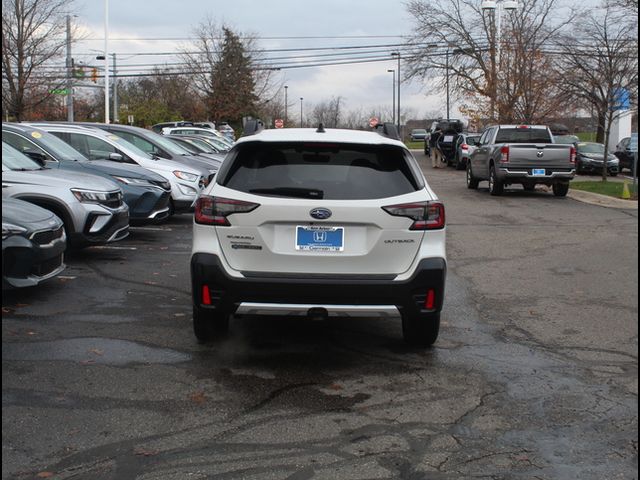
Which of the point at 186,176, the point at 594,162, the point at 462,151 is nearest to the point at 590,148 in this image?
the point at 594,162

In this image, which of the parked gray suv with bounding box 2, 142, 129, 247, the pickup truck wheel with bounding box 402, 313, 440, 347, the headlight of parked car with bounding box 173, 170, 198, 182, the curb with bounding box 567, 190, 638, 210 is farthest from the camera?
the curb with bounding box 567, 190, 638, 210

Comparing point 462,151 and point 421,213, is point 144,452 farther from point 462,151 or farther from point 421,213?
point 462,151

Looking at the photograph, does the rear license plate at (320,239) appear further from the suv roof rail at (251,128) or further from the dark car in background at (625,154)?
the dark car in background at (625,154)

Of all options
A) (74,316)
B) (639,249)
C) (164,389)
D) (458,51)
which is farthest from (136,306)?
(458,51)

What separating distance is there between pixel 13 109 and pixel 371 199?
23.7m

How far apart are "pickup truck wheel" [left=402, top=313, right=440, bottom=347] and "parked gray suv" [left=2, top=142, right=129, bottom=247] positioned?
4879mm

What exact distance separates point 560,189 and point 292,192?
16.3 metres

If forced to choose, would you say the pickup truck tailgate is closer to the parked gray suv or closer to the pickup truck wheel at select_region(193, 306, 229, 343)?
the parked gray suv

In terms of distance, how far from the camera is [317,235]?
5074 mm

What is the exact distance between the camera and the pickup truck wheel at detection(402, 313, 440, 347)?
5.67 metres

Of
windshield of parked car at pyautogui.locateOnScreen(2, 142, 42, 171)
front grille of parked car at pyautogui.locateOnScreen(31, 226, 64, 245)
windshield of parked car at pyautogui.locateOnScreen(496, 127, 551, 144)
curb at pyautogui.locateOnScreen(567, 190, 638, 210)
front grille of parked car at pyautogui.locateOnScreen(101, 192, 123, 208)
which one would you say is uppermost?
windshield of parked car at pyautogui.locateOnScreen(496, 127, 551, 144)

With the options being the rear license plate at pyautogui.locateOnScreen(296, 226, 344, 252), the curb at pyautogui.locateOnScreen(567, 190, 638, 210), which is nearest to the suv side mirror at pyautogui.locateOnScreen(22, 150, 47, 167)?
the rear license plate at pyautogui.locateOnScreen(296, 226, 344, 252)

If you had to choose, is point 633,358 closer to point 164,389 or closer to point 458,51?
point 164,389

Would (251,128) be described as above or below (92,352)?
above
